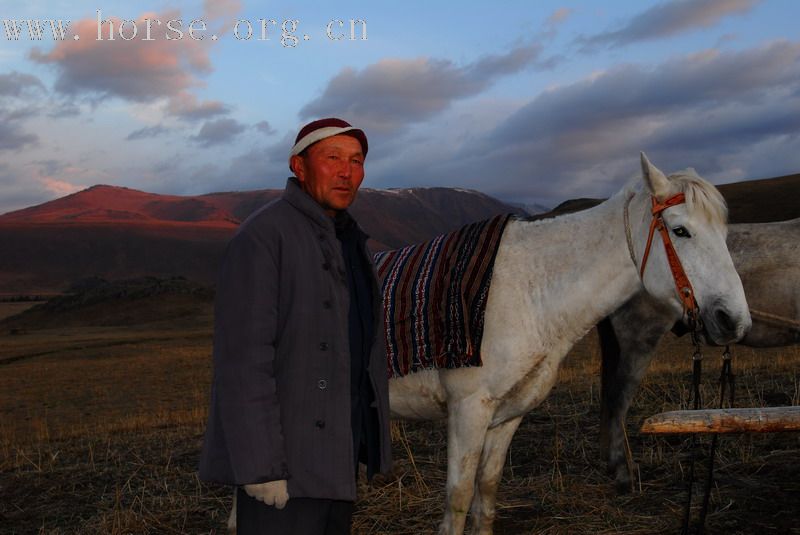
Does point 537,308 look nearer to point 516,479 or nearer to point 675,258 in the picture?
point 675,258

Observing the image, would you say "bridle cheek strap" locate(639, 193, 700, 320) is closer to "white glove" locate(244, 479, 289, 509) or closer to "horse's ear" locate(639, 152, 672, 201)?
"horse's ear" locate(639, 152, 672, 201)

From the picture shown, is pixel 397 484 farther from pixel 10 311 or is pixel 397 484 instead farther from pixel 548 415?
pixel 10 311

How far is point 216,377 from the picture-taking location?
8.27 ft

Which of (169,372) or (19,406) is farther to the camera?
(169,372)

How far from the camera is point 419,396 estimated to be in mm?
4477

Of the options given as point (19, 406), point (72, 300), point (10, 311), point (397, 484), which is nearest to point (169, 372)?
point (19, 406)

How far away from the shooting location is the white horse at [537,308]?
402cm

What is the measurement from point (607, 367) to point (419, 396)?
9.79 ft

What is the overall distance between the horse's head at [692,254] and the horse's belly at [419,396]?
1455 millimetres

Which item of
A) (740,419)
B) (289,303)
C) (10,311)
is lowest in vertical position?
(10,311)

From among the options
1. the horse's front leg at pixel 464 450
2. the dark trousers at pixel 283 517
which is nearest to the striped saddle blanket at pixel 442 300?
the horse's front leg at pixel 464 450

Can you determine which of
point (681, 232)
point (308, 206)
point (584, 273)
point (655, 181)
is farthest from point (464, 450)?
point (308, 206)

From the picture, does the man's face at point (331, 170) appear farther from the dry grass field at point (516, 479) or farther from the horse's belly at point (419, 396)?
the dry grass field at point (516, 479)

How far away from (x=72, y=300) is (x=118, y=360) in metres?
29.2
